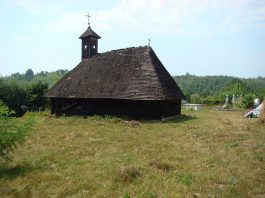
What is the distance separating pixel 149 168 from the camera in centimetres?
1013

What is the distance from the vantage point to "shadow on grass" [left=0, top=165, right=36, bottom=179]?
32.3 ft

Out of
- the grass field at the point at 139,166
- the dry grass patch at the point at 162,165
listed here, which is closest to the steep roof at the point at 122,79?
the grass field at the point at 139,166

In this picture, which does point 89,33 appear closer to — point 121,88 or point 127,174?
point 121,88

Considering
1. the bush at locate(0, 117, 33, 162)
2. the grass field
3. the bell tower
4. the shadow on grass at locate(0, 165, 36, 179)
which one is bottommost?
the shadow on grass at locate(0, 165, 36, 179)

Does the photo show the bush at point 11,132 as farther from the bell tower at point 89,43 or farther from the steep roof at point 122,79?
the bell tower at point 89,43

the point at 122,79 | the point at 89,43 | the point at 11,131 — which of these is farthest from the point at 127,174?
the point at 89,43

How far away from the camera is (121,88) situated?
25.8m

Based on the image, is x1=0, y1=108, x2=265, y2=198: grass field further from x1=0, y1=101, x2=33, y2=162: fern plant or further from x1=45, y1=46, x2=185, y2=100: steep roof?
x1=45, y1=46, x2=185, y2=100: steep roof

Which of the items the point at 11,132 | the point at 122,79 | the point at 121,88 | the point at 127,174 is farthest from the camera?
the point at 122,79

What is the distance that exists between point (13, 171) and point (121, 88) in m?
16.1

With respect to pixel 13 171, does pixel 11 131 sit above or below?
above

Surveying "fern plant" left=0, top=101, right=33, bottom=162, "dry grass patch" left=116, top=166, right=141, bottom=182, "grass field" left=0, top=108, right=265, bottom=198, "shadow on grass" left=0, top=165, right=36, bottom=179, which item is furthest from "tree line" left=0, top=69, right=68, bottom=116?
"dry grass patch" left=116, top=166, right=141, bottom=182

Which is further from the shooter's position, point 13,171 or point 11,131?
point 13,171

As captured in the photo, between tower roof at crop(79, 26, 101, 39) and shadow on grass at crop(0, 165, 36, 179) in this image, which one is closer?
shadow on grass at crop(0, 165, 36, 179)
